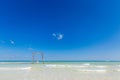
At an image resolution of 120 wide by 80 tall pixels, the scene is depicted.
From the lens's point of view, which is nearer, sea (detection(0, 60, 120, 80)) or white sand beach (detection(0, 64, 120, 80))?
white sand beach (detection(0, 64, 120, 80))

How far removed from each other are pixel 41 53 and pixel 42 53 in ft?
1.73

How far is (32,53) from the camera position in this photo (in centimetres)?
6925

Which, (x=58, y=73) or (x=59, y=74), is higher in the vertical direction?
(x=58, y=73)

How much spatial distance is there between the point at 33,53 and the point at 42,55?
11.8 feet

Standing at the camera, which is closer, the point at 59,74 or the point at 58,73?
the point at 59,74

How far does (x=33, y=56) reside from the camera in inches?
2682

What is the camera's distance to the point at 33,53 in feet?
227

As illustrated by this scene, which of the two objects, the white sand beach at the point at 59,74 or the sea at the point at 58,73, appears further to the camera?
the sea at the point at 58,73

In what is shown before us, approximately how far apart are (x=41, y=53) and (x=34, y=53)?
2723 millimetres

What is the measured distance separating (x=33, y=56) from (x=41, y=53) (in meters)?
3.49

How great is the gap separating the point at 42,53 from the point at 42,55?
816 millimetres

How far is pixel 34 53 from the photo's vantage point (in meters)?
69.6

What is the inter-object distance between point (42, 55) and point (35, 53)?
2.99m
